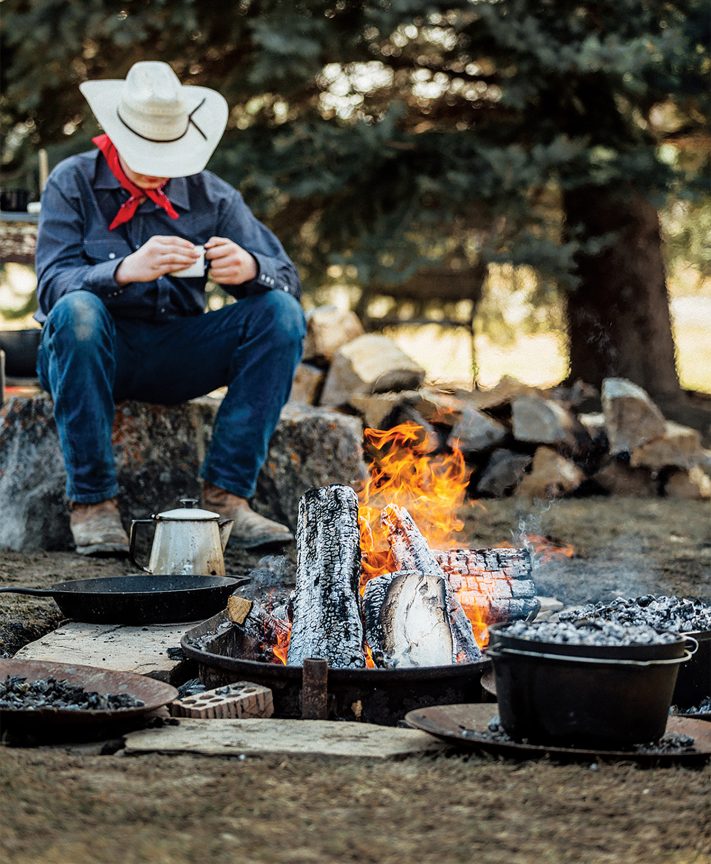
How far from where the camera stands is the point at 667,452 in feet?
22.7

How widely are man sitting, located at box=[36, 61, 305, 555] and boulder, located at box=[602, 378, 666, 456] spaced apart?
9.57ft

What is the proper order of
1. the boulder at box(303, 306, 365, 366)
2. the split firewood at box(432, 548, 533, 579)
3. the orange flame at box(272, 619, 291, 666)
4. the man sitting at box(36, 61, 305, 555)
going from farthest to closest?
the boulder at box(303, 306, 365, 366)
the man sitting at box(36, 61, 305, 555)
the split firewood at box(432, 548, 533, 579)
the orange flame at box(272, 619, 291, 666)

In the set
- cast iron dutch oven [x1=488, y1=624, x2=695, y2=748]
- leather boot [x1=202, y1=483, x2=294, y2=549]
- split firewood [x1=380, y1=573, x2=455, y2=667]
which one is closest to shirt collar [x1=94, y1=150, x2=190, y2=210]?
leather boot [x1=202, y1=483, x2=294, y2=549]

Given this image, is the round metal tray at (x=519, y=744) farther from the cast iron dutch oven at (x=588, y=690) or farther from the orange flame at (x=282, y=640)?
the orange flame at (x=282, y=640)

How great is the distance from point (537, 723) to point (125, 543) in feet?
7.76

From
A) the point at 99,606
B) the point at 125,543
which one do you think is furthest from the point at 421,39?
the point at 99,606

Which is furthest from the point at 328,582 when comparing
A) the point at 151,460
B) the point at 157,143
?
the point at 157,143

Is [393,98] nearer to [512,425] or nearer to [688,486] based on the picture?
[512,425]

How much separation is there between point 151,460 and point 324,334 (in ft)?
7.53

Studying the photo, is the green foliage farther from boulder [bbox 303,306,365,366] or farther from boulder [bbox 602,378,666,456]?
boulder [bbox 602,378,666,456]

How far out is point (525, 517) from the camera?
5.75 meters

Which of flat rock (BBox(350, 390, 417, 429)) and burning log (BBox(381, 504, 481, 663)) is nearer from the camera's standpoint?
burning log (BBox(381, 504, 481, 663))

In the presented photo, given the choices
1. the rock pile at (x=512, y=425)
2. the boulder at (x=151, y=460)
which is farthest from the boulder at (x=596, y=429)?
the boulder at (x=151, y=460)

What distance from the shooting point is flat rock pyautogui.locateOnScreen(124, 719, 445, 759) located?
87.3 inches
